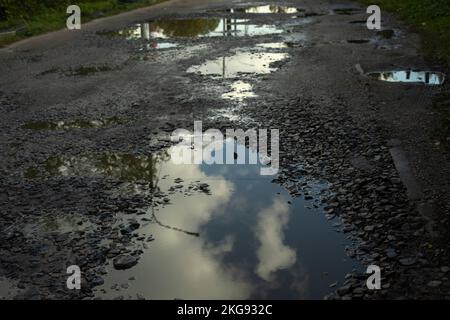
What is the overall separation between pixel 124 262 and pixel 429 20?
14326 mm

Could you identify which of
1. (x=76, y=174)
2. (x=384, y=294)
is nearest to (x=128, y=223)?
(x=76, y=174)

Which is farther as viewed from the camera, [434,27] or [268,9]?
[268,9]

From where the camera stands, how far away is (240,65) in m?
12.0

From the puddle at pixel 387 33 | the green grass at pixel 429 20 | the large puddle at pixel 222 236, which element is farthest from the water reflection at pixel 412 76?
the large puddle at pixel 222 236

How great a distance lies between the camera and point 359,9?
21172mm

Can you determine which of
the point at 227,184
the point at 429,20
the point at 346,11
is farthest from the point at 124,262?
the point at 346,11

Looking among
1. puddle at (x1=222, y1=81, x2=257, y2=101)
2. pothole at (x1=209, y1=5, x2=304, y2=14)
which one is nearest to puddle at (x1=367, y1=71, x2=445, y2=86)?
puddle at (x1=222, y1=81, x2=257, y2=101)

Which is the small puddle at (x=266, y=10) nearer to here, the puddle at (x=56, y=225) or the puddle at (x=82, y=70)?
the puddle at (x=82, y=70)

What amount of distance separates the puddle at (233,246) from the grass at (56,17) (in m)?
13.7

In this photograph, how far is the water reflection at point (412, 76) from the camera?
975cm

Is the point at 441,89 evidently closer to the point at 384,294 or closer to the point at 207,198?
the point at 207,198

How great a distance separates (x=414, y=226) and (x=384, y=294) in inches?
44.8

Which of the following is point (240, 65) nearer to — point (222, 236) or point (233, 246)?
point (222, 236)

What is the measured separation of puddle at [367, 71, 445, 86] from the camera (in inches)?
383
